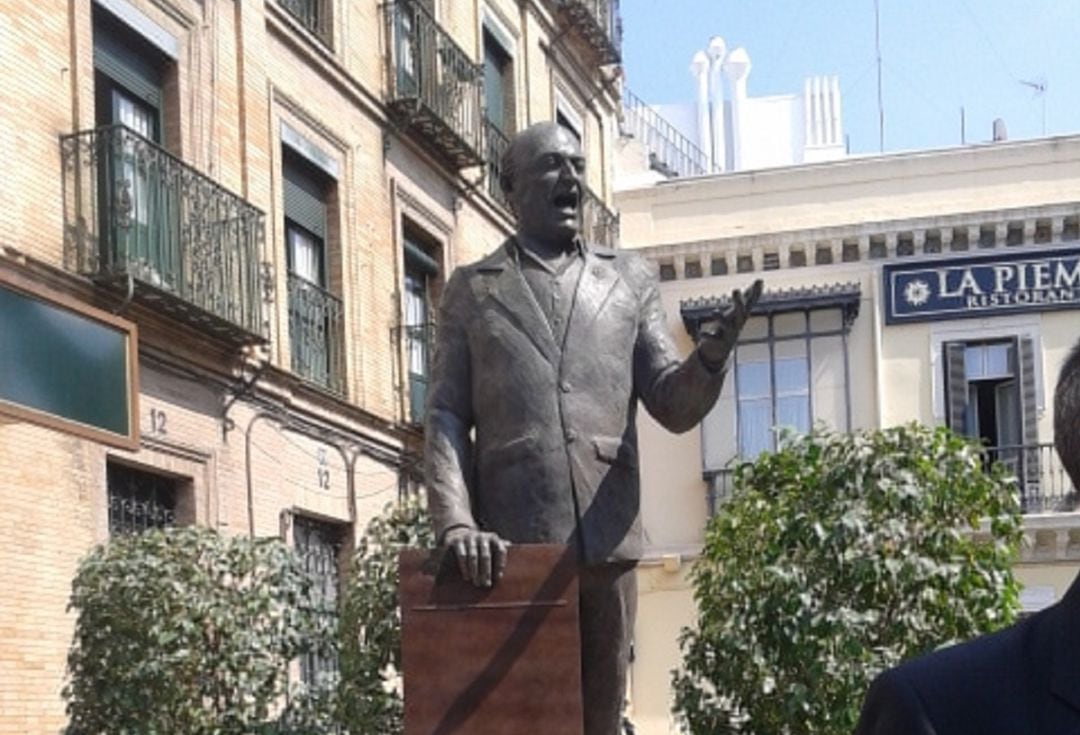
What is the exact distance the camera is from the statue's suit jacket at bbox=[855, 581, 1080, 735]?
1879 mm

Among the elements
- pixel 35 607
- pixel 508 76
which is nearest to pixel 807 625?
pixel 35 607

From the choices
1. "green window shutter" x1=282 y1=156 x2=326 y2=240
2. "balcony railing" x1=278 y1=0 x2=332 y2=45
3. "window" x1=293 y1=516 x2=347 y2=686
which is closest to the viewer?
"window" x1=293 y1=516 x2=347 y2=686

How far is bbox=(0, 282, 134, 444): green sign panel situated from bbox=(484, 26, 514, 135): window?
13411mm

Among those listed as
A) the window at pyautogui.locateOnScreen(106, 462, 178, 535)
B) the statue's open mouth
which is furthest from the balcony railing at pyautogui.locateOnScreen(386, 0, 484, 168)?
the statue's open mouth

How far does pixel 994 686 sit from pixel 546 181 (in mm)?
3954

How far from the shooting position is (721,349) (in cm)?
544

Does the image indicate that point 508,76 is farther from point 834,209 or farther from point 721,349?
point 721,349

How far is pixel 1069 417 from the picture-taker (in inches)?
76.9

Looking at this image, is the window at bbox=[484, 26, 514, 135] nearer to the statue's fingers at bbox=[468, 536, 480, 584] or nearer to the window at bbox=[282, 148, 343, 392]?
the window at bbox=[282, 148, 343, 392]

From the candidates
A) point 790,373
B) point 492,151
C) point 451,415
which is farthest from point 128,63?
point 790,373

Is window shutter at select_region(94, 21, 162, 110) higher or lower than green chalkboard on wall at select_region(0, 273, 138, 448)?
higher

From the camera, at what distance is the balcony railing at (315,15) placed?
18.5 m

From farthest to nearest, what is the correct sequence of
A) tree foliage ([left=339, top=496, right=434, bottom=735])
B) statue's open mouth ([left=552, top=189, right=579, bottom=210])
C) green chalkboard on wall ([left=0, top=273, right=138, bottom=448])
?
tree foliage ([left=339, top=496, right=434, bottom=735])
green chalkboard on wall ([left=0, top=273, right=138, bottom=448])
statue's open mouth ([left=552, top=189, right=579, bottom=210])

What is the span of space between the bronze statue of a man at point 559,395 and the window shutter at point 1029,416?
24770 mm
